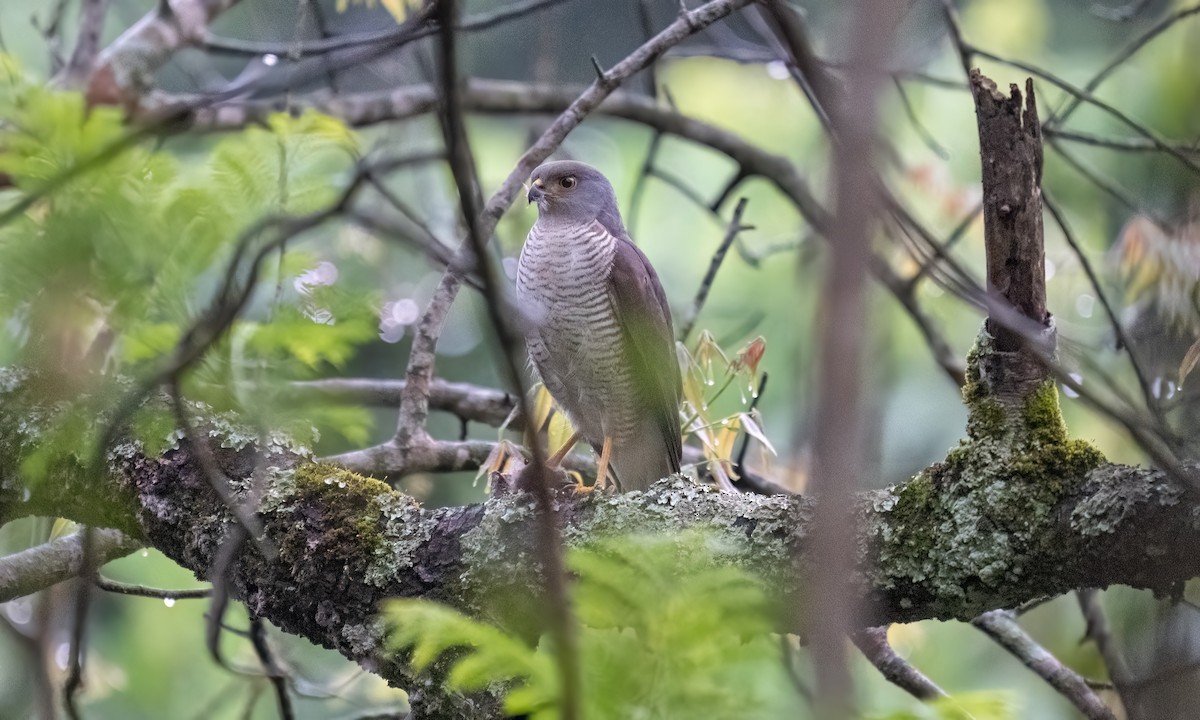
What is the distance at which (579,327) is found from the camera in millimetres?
3418

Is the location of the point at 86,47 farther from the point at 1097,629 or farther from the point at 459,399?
the point at 1097,629

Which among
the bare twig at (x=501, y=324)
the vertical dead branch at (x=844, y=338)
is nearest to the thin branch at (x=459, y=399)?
the bare twig at (x=501, y=324)

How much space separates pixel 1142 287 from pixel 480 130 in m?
5.27

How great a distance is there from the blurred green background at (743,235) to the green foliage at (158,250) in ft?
5.16

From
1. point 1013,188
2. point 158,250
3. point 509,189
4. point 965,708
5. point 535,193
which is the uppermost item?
point 535,193

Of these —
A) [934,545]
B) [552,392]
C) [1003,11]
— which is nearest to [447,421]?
[552,392]

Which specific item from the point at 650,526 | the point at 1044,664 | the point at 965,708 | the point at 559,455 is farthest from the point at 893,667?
the point at 965,708

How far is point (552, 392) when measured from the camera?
352 cm

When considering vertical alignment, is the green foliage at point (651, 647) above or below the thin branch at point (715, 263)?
below

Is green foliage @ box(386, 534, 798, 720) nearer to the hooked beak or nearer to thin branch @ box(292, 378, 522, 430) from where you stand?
thin branch @ box(292, 378, 522, 430)

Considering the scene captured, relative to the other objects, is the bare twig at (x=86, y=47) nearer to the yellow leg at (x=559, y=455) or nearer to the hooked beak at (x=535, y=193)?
the hooked beak at (x=535, y=193)

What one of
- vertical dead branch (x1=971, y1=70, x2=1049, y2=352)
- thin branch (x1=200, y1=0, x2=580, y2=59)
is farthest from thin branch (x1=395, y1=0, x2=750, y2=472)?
vertical dead branch (x1=971, y1=70, x2=1049, y2=352)

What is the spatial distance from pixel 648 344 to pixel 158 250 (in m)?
2.04

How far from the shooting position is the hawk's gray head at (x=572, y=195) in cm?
372
